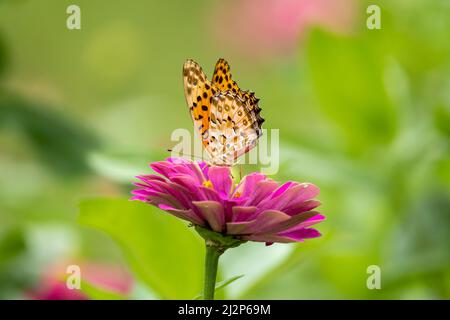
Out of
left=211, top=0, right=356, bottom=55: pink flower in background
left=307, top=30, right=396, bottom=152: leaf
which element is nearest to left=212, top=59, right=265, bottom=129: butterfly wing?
left=307, top=30, right=396, bottom=152: leaf

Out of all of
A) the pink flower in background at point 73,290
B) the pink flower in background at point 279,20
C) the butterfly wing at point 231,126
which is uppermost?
the pink flower in background at point 279,20

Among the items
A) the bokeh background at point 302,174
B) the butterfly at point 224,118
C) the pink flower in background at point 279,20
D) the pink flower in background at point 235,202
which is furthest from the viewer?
the pink flower in background at point 279,20

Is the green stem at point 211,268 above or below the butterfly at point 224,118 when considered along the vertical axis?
below

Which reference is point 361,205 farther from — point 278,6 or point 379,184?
point 278,6

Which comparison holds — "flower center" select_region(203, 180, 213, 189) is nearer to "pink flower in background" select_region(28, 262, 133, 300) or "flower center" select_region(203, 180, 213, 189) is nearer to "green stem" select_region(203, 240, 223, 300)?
"green stem" select_region(203, 240, 223, 300)

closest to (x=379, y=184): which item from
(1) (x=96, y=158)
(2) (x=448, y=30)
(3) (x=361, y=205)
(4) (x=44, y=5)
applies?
(3) (x=361, y=205)

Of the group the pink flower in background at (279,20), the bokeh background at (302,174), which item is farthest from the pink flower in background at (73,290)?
the pink flower in background at (279,20)

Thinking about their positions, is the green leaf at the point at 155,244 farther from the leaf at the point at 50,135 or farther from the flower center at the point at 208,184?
the leaf at the point at 50,135
